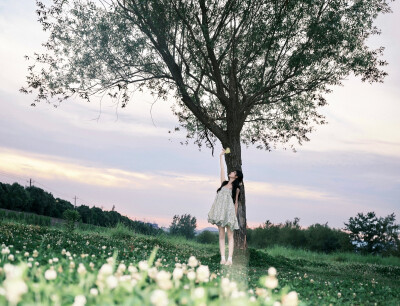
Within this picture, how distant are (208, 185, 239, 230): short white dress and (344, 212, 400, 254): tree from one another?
1849cm

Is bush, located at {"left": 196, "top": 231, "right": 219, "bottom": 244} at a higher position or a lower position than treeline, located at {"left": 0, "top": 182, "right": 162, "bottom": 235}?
lower

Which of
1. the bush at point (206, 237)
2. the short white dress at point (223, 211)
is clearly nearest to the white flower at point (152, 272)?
the short white dress at point (223, 211)

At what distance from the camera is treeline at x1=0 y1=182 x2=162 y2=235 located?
3053 cm

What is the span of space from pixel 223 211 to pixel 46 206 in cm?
2419

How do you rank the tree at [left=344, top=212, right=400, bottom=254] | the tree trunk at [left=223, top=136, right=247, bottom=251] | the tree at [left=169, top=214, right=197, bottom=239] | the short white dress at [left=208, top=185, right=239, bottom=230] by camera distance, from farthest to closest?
the tree at [left=169, top=214, right=197, bottom=239] → the tree at [left=344, top=212, right=400, bottom=254] → the tree trunk at [left=223, top=136, right=247, bottom=251] → the short white dress at [left=208, top=185, right=239, bottom=230]

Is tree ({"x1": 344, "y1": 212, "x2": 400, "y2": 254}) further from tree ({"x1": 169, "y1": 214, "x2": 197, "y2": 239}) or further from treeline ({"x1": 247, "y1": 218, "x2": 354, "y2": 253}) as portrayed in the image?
tree ({"x1": 169, "y1": 214, "x2": 197, "y2": 239})

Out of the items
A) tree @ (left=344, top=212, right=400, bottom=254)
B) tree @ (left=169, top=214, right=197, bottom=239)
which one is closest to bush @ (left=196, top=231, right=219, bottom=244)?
tree @ (left=169, top=214, right=197, bottom=239)

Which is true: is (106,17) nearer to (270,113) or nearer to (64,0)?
(64,0)

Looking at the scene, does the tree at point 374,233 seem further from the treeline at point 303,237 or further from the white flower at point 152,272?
the white flower at point 152,272

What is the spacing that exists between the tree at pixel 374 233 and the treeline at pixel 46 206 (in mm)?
15190

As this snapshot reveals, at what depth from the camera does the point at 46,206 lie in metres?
32.8

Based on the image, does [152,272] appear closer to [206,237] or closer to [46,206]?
[206,237]

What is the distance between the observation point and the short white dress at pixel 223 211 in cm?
Answer: 1264

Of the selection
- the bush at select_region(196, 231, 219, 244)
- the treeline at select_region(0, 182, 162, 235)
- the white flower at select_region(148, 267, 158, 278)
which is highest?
the treeline at select_region(0, 182, 162, 235)
